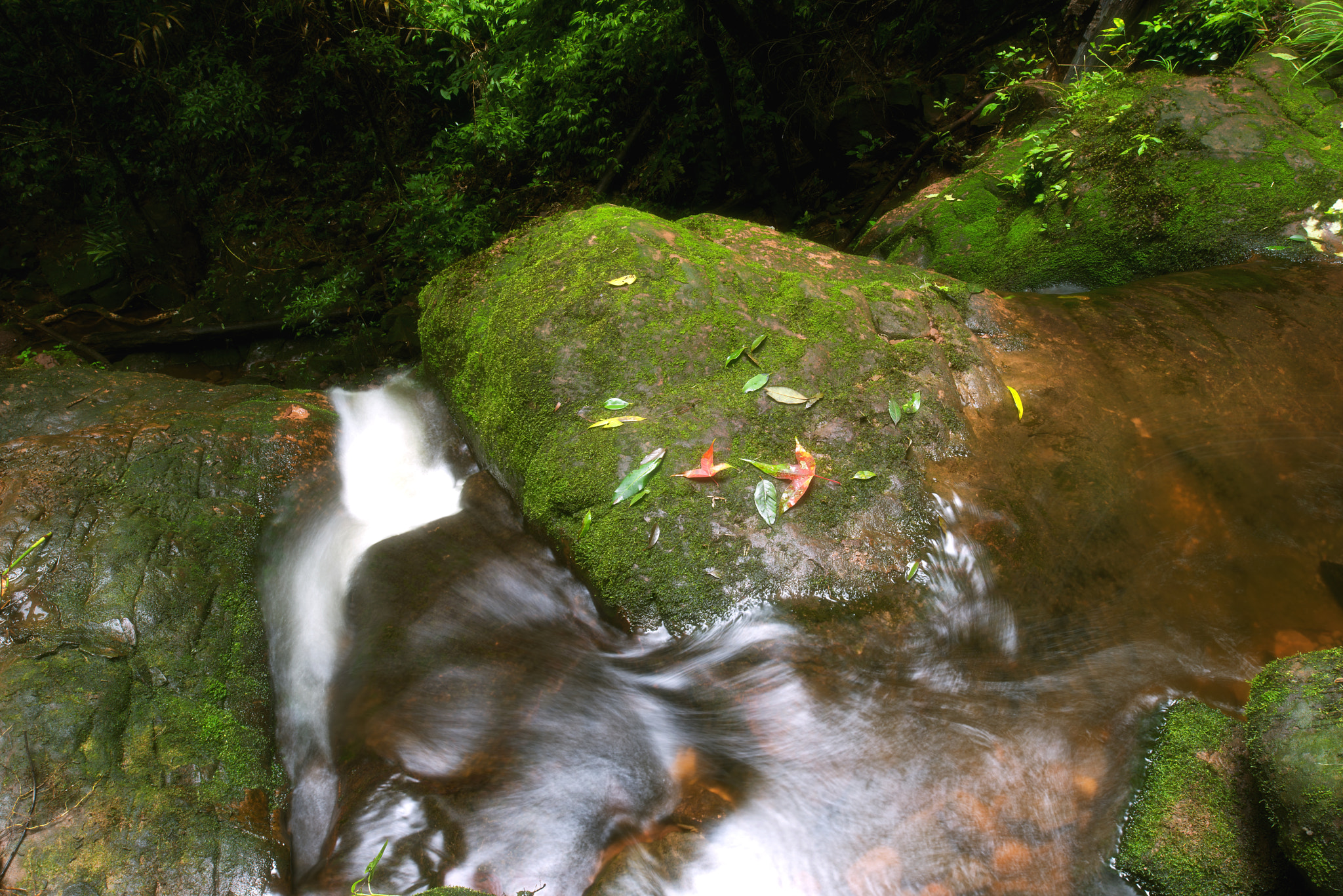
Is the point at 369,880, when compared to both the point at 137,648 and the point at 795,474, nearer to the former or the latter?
the point at 137,648

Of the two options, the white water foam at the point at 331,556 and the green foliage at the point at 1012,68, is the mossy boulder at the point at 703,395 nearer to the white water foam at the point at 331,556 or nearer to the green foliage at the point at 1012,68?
the white water foam at the point at 331,556

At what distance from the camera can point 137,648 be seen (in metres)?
2.50

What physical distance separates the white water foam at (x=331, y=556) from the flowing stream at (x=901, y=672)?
2 cm

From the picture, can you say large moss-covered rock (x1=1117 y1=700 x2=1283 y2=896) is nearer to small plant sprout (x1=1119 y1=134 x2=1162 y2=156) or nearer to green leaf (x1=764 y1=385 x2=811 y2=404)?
green leaf (x1=764 y1=385 x2=811 y2=404)

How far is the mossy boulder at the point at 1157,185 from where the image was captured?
11.6 feet

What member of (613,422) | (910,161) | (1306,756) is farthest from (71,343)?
(1306,756)

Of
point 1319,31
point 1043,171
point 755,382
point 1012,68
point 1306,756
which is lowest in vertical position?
point 1306,756

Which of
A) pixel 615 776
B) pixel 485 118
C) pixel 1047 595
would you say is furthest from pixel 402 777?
pixel 485 118

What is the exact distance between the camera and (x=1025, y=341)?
314 centimetres

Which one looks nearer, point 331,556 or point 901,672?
point 901,672

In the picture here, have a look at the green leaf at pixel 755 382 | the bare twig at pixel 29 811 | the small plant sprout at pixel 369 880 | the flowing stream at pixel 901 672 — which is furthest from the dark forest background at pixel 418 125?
the small plant sprout at pixel 369 880

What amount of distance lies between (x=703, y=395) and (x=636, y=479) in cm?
53

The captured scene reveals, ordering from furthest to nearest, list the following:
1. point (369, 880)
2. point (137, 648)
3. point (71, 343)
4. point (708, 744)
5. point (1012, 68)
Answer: point (71, 343), point (1012, 68), point (137, 648), point (708, 744), point (369, 880)

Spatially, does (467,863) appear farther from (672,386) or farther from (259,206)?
(259,206)
